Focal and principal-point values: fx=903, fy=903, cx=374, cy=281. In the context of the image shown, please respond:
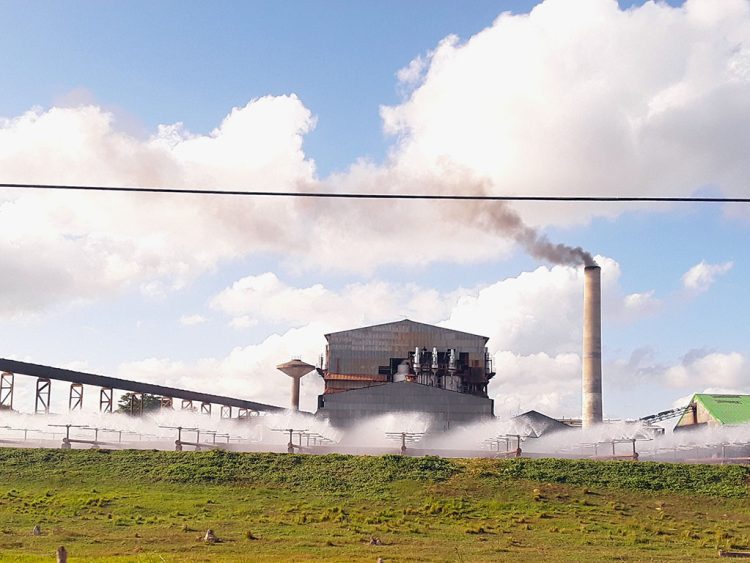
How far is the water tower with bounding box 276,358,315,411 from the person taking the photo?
118 meters

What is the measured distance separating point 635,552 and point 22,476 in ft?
122

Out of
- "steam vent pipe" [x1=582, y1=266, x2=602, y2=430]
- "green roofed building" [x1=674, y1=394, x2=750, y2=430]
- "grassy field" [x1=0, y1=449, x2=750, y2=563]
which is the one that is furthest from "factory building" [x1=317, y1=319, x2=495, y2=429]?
"grassy field" [x1=0, y1=449, x2=750, y2=563]

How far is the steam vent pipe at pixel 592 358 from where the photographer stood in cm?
9075

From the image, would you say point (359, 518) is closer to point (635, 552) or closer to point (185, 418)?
point (635, 552)

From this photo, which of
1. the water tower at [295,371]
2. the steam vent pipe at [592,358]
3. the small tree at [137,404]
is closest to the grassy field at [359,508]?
the steam vent pipe at [592,358]

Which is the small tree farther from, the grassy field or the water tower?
the grassy field

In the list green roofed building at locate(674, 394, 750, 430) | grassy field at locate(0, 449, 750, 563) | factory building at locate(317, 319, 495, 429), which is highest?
factory building at locate(317, 319, 495, 429)

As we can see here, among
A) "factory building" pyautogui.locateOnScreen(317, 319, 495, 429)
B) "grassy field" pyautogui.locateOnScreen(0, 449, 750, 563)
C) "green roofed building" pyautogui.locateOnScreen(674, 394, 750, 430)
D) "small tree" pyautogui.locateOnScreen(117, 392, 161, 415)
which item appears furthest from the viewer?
"small tree" pyautogui.locateOnScreen(117, 392, 161, 415)

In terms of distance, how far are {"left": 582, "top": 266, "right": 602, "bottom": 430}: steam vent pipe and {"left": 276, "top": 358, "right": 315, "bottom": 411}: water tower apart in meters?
40.0

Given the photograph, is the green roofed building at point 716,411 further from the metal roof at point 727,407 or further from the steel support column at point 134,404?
the steel support column at point 134,404

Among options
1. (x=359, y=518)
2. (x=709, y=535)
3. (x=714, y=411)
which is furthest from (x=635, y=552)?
(x=714, y=411)

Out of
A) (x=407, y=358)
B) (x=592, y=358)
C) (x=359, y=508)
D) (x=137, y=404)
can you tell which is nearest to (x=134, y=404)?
(x=137, y=404)

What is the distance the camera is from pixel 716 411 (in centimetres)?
9256

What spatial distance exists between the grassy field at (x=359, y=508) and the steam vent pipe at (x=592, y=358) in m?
31.0
